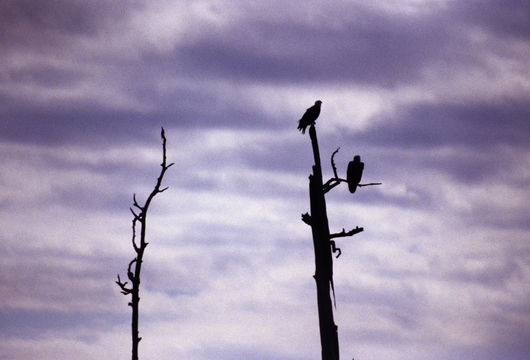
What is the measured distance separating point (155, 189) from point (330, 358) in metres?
5.83

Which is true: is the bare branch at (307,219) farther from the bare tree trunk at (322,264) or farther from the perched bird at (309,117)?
the perched bird at (309,117)

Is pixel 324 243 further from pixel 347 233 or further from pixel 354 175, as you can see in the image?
pixel 354 175

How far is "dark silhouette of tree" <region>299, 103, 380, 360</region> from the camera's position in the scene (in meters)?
14.5

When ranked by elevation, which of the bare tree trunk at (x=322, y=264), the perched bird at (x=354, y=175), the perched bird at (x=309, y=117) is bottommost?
the bare tree trunk at (x=322, y=264)

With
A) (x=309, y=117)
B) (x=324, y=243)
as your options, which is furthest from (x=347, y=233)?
(x=309, y=117)

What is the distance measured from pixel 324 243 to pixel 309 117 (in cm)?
367

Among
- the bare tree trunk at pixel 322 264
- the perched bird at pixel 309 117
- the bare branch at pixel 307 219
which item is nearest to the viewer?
the bare tree trunk at pixel 322 264

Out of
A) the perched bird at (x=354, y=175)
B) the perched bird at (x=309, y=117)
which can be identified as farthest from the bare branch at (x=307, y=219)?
the perched bird at (x=309, y=117)

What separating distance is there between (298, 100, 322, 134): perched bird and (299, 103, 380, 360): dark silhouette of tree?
124cm

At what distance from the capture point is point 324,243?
15.0 meters

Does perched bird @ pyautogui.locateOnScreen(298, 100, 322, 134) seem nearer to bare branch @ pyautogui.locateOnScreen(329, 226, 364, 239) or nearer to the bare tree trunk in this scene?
the bare tree trunk

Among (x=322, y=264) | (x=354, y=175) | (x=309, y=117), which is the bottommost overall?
(x=322, y=264)

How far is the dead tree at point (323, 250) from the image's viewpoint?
14.4m

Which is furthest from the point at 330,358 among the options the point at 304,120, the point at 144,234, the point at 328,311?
the point at 304,120
